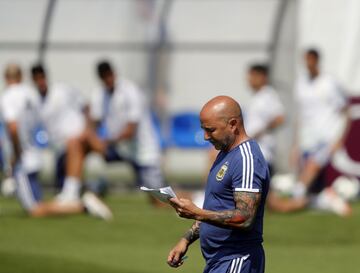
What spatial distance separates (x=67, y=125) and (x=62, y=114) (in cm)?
21

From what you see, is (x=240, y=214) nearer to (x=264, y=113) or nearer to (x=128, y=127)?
(x=264, y=113)

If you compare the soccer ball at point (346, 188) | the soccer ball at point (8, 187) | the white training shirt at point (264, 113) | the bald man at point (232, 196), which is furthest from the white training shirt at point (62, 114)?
the bald man at point (232, 196)

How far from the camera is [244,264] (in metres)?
8.13

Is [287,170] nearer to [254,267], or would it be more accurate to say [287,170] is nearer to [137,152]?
[137,152]

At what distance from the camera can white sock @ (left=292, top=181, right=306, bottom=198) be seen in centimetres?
1950

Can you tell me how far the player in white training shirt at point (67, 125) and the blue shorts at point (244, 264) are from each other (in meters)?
10.5

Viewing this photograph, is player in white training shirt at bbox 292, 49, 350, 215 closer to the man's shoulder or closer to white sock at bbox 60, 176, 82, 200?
white sock at bbox 60, 176, 82, 200

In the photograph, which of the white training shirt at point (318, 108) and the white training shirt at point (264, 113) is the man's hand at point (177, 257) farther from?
the white training shirt at point (318, 108)

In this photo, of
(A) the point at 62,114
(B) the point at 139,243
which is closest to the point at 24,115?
(A) the point at 62,114

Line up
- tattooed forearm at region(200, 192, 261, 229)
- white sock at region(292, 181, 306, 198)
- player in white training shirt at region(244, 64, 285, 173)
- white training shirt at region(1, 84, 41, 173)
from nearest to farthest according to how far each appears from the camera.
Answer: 1. tattooed forearm at region(200, 192, 261, 229)
2. white training shirt at region(1, 84, 41, 173)
3. player in white training shirt at region(244, 64, 285, 173)
4. white sock at region(292, 181, 306, 198)

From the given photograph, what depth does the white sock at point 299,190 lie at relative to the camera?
1950 centimetres

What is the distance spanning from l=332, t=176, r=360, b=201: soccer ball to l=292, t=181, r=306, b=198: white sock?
837mm

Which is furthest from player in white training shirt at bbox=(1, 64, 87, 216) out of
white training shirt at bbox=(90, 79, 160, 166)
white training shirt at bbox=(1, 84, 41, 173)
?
white training shirt at bbox=(90, 79, 160, 166)

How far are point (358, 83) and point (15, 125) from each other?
21.0ft
